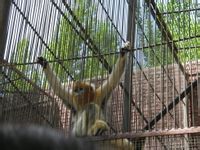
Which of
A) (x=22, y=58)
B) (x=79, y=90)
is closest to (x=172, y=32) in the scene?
(x=79, y=90)

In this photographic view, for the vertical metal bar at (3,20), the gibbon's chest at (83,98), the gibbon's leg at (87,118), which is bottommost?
the gibbon's leg at (87,118)

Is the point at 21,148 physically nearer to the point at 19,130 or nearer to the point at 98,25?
the point at 19,130

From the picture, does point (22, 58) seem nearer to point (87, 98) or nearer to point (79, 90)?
point (79, 90)

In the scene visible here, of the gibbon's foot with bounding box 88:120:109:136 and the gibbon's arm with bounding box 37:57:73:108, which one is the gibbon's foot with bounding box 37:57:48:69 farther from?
the gibbon's foot with bounding box 88:120:109:136

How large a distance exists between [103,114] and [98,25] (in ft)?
5.04

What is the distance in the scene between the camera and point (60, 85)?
3.79 meters

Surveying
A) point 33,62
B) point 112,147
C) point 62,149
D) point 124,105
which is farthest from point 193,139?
point 62,149

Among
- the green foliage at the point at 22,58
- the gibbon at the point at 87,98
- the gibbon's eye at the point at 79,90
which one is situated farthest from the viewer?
the gibbon's eye at the point at 79,90

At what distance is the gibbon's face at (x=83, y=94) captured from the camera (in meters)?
4.16

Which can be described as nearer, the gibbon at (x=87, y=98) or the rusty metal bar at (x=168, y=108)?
the rusty metal bar at (x=168, y=108)

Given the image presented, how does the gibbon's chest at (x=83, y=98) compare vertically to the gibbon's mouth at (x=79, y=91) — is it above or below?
below

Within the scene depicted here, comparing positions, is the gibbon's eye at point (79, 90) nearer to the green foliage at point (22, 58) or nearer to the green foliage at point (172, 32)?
the green foliage at point (172, 32)

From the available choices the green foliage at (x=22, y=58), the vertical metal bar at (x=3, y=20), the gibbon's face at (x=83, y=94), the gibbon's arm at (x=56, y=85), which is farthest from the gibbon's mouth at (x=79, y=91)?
the vertical metal bar at (x=3, y=20)

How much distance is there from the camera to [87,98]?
4578mm
